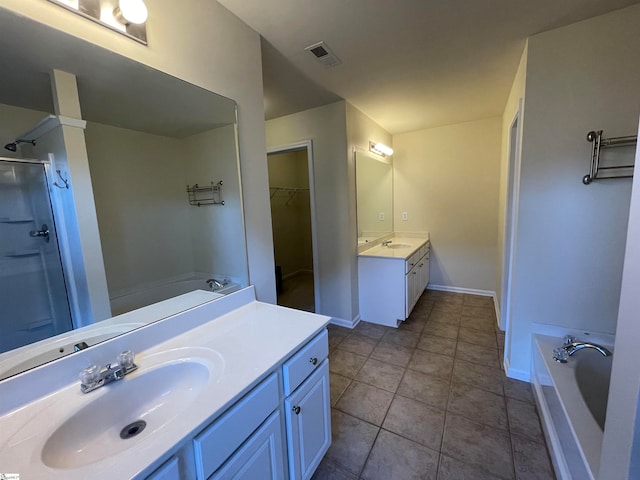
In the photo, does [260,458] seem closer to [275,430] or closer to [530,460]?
[275,430]

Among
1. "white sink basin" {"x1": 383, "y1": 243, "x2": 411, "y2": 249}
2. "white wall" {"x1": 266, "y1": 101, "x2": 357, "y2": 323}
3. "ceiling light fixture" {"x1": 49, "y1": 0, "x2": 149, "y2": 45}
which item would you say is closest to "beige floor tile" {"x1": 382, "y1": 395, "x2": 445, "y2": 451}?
"white wall" {"x1": 266, "y1": 101, "x2": 357, "y2": 323}

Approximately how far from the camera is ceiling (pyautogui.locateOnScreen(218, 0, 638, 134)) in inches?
56.5

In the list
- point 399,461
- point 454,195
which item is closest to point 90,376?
point 399,461

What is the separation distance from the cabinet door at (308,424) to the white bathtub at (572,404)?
1.06 meters

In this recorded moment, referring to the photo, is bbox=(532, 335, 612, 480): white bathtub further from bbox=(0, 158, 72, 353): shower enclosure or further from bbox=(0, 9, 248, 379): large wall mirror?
bbox=(0, 158, 72, 353): shower enclosure

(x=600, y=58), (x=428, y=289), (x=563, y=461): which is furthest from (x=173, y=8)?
(x=428, y=289)

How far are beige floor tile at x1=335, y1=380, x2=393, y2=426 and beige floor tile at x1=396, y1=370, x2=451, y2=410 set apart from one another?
15 cm

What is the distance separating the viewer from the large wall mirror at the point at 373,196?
3.15 m

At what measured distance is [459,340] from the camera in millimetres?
2625

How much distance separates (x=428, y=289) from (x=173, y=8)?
412cm

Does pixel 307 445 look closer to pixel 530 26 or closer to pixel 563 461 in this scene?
pixel 563 461

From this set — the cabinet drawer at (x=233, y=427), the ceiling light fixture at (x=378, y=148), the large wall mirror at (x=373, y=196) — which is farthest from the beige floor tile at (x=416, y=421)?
the ceiling light fixture at (x=378, y=148)

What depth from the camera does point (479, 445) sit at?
1507mm

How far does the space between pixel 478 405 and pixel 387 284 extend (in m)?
1.32
